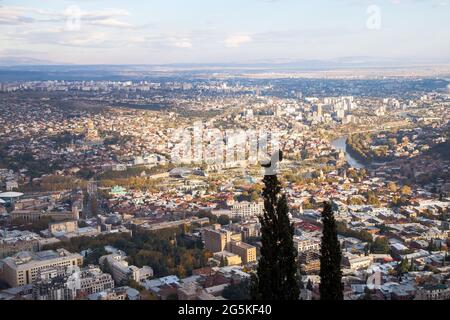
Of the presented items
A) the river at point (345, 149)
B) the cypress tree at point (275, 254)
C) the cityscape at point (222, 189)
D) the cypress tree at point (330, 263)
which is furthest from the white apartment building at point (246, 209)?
the cypress tree at point (275, 254)

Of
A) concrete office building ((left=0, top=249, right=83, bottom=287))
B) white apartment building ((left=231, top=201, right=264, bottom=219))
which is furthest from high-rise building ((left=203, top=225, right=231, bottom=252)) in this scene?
concrete office building ((left=0, top=249, right=83, bottom=287))

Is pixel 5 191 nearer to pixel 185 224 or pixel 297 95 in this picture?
pixel 185 224

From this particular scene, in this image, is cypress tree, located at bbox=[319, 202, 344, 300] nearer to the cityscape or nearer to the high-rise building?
the cityscape

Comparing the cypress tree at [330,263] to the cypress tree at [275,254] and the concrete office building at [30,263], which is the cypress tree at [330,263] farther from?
the concrete office building at [30,263]

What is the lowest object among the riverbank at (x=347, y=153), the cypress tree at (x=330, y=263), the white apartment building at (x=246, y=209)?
the white apartment building at (x=246, y=209)

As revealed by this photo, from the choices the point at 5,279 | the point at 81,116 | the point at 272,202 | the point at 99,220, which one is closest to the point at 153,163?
the point at 99,220
